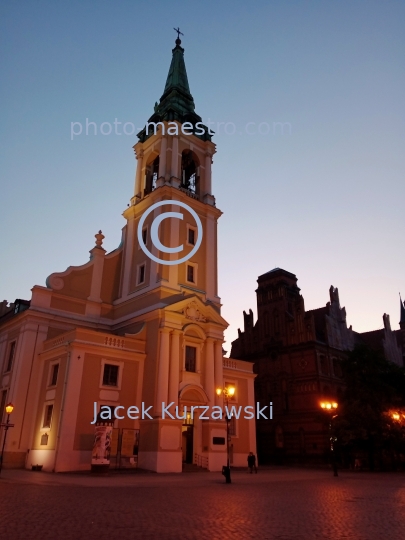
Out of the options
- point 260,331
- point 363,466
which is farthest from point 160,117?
point 363,466

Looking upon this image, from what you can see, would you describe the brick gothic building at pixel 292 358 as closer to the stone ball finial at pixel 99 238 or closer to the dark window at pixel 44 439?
the stone ball finial at pixel 99 238

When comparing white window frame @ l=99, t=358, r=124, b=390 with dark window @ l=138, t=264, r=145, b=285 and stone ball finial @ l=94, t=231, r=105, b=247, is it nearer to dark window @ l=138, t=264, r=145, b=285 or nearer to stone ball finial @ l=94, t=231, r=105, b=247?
dark window @ l=138, t=264, r=145, b=285

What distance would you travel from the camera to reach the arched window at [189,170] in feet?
133

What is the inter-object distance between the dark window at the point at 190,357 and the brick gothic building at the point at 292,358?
18.2 meters

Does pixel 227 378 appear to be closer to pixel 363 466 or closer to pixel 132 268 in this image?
pixel 132 268

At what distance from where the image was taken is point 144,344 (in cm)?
3072

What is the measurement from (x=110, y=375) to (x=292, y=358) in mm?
25781

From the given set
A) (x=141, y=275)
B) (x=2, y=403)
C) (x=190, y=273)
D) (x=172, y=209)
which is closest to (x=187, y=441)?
(x=190, y=273)

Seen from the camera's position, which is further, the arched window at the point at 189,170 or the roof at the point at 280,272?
the roof at the point at 280,272

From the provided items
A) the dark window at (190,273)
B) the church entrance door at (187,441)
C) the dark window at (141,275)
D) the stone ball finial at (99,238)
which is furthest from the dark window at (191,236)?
the church entrance door at (187,441)

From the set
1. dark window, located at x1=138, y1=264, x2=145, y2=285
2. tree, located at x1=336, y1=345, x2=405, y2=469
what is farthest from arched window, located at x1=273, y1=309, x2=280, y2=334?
dark window, located at x1=138, y1=264, x2=145, y2=285

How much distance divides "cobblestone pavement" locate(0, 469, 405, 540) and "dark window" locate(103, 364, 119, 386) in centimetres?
1259

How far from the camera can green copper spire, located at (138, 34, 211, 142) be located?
1590 inches

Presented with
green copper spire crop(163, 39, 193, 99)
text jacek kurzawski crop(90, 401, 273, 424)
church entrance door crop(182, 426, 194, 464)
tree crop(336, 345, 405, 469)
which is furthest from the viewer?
green copper spire crop(163, 39, 193, 99)
